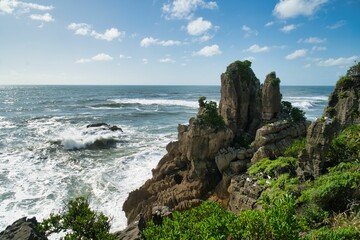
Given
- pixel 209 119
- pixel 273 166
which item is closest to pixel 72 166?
pixel 209 119

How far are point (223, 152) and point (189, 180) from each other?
3.65 meters

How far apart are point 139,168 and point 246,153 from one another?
15.4 meters

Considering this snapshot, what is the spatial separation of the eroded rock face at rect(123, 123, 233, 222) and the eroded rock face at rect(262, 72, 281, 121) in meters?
5.06

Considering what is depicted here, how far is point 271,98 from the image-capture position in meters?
25.8

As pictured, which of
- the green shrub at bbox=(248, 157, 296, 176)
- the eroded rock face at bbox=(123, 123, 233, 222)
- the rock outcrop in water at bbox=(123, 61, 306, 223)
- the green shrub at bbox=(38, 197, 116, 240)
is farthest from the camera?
the eroded rock face at bbox=(123, 123, 233, 222)

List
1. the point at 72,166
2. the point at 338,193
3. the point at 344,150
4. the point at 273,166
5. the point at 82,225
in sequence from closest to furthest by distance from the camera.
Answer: the point at 82,225
the point at 338,193
the point at 344,150
the point at 273,166
the point at 72,166

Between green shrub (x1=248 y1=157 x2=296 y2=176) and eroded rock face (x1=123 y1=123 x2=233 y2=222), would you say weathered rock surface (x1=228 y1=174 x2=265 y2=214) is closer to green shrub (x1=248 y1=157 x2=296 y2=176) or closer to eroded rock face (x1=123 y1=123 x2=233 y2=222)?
green shrub (x1=248 y1=157 x2=296 y2=176)

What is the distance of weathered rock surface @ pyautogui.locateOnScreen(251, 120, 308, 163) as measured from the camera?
2107cm

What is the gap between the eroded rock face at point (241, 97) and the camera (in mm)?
26922

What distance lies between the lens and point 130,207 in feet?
76.6

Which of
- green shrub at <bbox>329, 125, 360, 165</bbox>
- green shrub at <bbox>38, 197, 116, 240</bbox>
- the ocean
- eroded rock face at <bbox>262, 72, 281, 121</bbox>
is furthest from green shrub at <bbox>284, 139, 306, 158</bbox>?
the ocean

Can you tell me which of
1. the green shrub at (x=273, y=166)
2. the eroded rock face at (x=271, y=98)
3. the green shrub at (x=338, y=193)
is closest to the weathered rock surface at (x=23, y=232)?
the green shrub at (x=338, y=193)

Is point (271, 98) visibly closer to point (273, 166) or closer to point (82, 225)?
point (273, 166)

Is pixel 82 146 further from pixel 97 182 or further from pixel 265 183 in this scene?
pixel 265 183
